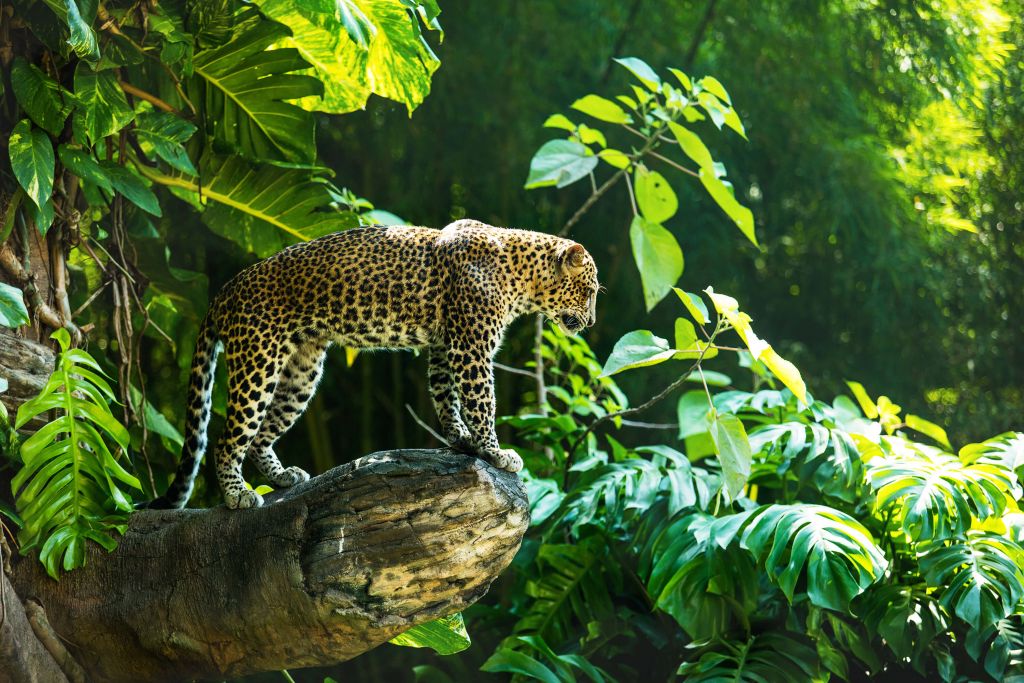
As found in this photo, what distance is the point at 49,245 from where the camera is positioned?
3.17 m

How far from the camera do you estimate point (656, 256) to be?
→ 3609 mm

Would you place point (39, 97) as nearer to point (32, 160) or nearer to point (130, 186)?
point (32, 160)

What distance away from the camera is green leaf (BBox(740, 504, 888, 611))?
10.8 ft

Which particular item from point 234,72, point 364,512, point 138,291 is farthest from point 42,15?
point 364,512

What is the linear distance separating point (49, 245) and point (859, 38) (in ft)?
15.1

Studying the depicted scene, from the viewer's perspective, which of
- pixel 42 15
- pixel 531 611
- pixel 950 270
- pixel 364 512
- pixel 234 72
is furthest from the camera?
pixel 950 270

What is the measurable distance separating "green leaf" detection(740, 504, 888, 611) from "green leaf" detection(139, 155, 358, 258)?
1836 mm

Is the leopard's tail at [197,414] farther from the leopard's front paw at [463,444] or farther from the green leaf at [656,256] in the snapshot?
the green leaf at [656,256]

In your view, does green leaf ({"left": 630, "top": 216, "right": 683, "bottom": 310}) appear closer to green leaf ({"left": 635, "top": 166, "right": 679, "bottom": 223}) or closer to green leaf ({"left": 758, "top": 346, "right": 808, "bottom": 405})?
green leaf ({"left": 635, "top": 166, "right": 679, "bottom": 223})

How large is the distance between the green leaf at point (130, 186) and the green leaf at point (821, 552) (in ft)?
7.38

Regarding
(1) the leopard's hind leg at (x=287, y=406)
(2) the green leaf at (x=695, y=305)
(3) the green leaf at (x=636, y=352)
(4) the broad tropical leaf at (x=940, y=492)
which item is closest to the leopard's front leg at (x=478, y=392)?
(1) the leopard's hind leg at (x=287, y=406)

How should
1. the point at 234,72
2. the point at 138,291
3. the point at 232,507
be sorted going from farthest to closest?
the point at 138,291
the point at 234,72
the point at 232,507

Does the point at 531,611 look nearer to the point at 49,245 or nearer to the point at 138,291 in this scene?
the point at 138,291

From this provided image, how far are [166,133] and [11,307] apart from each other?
42.0 inches
